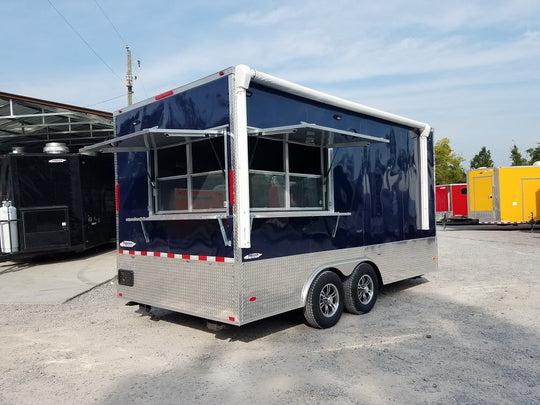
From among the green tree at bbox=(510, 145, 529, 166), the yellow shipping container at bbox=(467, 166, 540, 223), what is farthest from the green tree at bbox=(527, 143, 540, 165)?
the yellow shipping container at bbox=(467, 166, 540, 223)

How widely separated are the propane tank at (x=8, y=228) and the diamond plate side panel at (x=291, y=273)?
759 cm

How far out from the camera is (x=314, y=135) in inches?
189

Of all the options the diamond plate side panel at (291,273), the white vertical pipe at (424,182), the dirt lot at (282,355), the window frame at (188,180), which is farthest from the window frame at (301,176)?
the white vertical pipe at (424,182)

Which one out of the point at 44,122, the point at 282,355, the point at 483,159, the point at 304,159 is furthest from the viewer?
the point at 483,159

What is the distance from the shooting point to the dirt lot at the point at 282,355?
3.57 meters

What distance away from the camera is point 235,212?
4297mm

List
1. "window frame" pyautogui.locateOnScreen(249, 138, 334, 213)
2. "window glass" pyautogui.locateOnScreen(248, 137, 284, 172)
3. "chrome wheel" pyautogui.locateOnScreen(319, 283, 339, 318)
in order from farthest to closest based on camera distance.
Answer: "chrome wheel" pyautogui.locateOnScreen(319, 283, 339, 318)
"window frame" pyautogui.locateOnScreen(249, 138, 334, 213)
"window glass" pyautogui.locateOnScreen(248, 137, 284, 172)

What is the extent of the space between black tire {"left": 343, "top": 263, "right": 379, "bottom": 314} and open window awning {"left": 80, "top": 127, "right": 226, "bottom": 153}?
8.55ft

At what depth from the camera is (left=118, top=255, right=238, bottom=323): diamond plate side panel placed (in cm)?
444

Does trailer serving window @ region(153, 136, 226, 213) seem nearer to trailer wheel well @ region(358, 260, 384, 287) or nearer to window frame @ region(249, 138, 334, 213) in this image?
window frame @ region(249, 138, 334, 213)

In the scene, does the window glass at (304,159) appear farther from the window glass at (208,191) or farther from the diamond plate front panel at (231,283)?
the diamond plate front panel at (231,283)

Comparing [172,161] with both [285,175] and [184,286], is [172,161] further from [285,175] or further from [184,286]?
[184,286]

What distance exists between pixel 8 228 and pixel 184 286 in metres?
6.78

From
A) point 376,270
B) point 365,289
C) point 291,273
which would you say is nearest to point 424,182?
point 376,270
